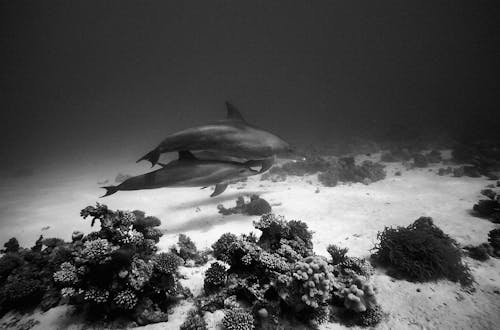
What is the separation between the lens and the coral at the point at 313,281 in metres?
3.10

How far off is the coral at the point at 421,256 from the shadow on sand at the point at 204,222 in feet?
13.7

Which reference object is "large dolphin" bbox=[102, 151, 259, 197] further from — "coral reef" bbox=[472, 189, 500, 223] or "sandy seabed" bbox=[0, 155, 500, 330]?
"coral reef" bbox=[472, 189, 500, 223]

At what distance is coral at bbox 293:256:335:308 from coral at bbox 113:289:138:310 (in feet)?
7.82

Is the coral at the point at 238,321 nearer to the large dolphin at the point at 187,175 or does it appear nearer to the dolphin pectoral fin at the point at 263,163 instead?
the large dolphin at the point at 187,175

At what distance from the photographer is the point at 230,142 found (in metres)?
6.65

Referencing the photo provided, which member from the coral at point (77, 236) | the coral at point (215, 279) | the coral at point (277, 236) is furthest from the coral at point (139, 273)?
the coral at point (277, 236)

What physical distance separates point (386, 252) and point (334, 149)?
61.0ft

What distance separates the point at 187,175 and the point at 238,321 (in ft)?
11.3

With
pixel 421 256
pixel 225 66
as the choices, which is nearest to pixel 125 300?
pixel 421 256

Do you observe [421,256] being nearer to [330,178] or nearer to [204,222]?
[204,222]

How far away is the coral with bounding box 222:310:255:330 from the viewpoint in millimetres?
2973

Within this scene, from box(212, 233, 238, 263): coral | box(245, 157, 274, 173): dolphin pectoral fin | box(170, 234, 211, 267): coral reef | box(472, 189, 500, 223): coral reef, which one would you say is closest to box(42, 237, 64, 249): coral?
box(170, 234, 211, 267): coral reef

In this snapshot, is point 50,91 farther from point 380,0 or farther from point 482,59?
point 482,59

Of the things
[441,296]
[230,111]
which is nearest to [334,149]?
[230,111]
